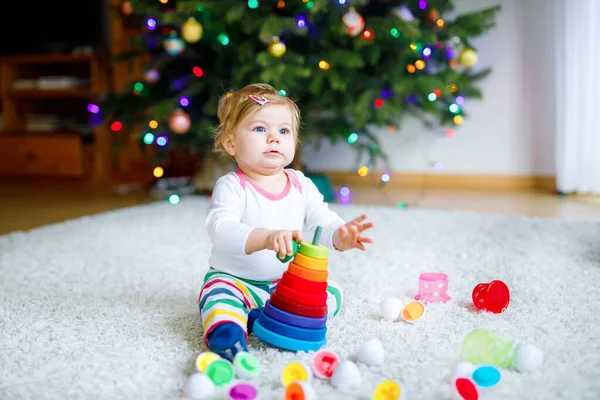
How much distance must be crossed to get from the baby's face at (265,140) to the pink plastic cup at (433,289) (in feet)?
1.32

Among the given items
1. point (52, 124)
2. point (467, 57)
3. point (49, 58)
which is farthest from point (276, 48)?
point (52, 124)

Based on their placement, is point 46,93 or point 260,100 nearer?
point 260,100

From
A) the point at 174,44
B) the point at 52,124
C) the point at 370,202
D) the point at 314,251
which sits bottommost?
the point at 370,202

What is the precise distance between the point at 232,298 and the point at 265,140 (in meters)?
0.29

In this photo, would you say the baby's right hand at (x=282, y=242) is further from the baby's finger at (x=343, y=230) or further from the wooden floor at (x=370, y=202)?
the wooden floor at (x=370, y=202)

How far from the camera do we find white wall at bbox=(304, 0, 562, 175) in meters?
2.91

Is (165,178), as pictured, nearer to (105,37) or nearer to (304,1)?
(105,37)

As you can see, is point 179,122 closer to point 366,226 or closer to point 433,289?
point 433,289

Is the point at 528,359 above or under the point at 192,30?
under

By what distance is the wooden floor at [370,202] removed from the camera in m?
2.35

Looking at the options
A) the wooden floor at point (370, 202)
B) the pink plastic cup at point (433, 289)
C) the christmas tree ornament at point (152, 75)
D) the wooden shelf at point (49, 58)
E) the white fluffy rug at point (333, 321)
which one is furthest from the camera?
the wooden shelf at point (49, 58)

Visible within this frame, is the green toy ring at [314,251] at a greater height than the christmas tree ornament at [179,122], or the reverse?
the christmas tree ornament at [179,122]

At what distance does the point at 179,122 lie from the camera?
2406 mm

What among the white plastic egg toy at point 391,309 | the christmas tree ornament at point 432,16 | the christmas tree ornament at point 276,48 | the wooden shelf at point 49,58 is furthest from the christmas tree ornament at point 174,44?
the white plastic egg toy at point 391,309
